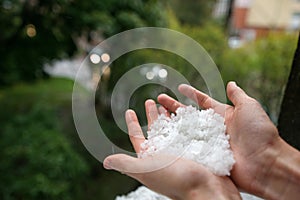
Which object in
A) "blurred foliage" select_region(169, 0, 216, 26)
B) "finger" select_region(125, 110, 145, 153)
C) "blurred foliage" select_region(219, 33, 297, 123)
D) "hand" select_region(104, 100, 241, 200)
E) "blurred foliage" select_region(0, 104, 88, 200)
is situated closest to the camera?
"hand" select_region(104, 100, 241, 200)

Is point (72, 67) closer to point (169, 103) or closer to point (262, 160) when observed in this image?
point (169, 103)

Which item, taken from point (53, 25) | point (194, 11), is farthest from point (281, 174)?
point (194, 11)

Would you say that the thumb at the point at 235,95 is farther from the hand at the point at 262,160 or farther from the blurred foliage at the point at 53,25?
the blurred foliage at the point at 53,25

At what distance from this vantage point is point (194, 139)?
63cm

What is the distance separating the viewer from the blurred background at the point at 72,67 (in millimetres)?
1378

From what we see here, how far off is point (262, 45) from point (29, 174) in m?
1.38

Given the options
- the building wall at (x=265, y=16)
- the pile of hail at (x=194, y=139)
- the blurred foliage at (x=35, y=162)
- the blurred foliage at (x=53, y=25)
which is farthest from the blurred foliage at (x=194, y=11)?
the pile of hail at (x=194, y=139)

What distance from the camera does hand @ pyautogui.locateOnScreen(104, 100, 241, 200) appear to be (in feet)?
1.85

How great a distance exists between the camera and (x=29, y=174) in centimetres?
137

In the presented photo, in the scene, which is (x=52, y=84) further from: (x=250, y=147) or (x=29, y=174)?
(x=250, y=147)

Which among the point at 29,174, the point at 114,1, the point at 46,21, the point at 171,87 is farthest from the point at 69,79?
the point at 171,87

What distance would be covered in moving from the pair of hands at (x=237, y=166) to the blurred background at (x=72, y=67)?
30cm

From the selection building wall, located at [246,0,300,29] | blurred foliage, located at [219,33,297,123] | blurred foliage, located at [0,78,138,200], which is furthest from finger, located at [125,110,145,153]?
building wall, located at [246,0,300,29]

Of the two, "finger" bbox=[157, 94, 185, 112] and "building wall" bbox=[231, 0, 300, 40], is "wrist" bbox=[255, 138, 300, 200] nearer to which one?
"finger" bbox=[157, 94, 185, 112]
